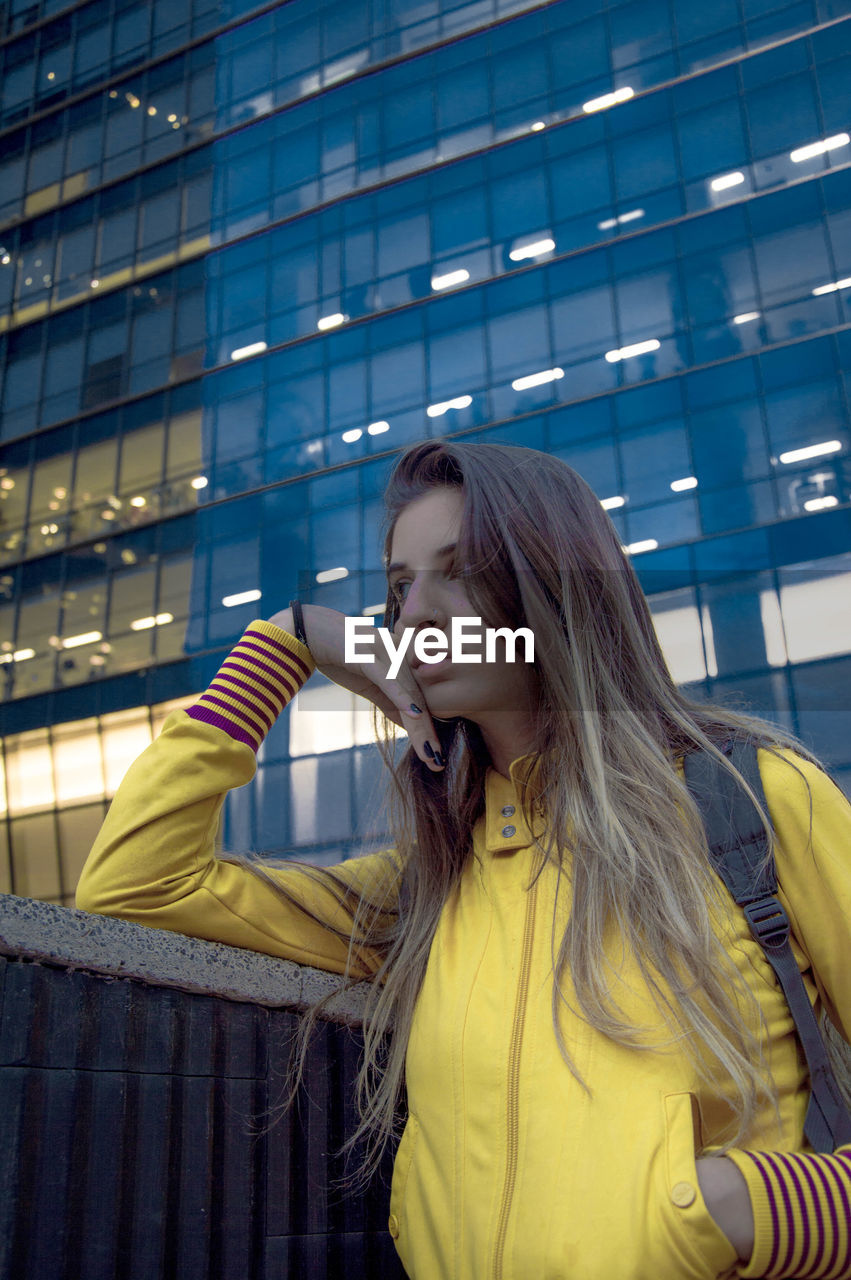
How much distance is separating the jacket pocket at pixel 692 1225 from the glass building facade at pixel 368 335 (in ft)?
50.9

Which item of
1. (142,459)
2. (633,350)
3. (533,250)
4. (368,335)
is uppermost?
(533,250)

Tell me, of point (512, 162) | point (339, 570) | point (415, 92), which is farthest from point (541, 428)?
point (415, 92)

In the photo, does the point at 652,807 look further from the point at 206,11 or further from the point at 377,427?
the point at 206,11

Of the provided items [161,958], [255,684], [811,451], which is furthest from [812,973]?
[811,451]

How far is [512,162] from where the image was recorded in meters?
23.2

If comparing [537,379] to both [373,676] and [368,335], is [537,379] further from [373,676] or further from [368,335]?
[373,676]

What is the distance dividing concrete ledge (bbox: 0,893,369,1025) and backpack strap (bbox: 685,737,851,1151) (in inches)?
36.3

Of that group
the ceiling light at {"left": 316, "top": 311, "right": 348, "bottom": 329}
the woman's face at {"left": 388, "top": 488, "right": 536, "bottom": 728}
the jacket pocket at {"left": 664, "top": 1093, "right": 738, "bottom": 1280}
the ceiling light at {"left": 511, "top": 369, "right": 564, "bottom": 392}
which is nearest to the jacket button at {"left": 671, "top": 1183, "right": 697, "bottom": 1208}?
the jacket pocket at {"left": 664, "top": 1093, "right": 738, "bottom": 1280}

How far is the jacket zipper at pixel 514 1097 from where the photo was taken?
181cm

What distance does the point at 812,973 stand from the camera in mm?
2029

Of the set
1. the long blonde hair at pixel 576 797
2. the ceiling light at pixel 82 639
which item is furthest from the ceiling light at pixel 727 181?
the long blonde hair at pixel 576 797

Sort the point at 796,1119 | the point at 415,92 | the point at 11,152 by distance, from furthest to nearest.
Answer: the point at 11,152
the point at 415,92
the point at 796,1119

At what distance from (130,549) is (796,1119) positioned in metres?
24.3

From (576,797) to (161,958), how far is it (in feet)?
2.84
